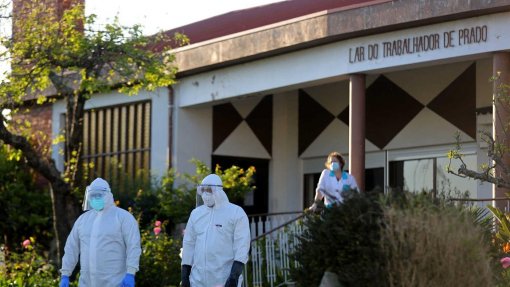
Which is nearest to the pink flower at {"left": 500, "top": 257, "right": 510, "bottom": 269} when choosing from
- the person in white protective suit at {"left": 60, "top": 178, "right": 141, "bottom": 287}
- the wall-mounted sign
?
the person in white protective suit at {"left": 60, "top": 178, "right": 141, "bottom": 287}

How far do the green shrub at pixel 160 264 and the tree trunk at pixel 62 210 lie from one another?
1.63 metres

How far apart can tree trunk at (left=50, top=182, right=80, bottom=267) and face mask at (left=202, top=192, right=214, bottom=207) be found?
7.73 m

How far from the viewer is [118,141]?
23219 mm

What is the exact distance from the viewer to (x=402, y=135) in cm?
2020

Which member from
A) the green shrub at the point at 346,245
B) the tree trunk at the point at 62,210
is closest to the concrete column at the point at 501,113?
the green shrub at the point at 346,245

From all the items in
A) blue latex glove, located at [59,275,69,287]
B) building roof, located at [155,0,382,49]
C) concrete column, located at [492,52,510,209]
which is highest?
building roof, located at [155,0,382,49]

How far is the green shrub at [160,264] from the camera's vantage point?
16.8m

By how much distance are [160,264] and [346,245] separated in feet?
26.8

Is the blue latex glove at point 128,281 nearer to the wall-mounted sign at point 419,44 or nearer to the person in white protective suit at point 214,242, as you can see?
the person in white protective suit at point 214,242

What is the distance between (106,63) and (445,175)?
618 centimetres

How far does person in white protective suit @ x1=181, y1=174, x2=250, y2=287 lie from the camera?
1077cm

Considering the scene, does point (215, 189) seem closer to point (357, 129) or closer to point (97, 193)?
point (97, 193)

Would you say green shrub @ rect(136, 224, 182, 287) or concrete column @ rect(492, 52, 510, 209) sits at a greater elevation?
concrete column @ rect(492, 52, 510, 209)

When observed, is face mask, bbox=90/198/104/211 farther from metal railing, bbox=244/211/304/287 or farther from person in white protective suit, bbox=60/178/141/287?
metal railing, bbox=244/211/304/287
